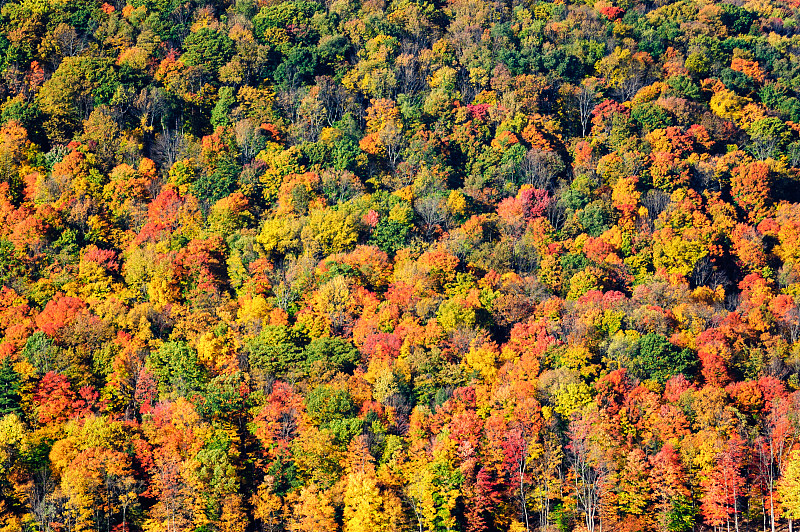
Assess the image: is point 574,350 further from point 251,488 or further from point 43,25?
point 43,25

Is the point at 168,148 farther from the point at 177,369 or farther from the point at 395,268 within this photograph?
the point at 177,369

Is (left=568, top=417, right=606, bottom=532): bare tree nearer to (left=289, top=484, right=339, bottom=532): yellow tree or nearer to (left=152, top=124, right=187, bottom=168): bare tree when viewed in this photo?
(left=289, top=484, right=339, bottom=532): yellow tree

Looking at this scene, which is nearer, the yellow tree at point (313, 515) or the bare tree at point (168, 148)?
the yellow tree at point (313, 515)

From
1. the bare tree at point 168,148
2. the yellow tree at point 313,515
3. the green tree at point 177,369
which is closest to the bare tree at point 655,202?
the bare tree at point 168,148

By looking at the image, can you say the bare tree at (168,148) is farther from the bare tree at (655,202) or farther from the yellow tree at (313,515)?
the yellow tree at (313,515)

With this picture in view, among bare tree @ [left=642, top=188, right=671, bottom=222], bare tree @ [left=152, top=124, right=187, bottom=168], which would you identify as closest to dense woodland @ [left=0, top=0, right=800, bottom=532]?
bare tree @ [left=642, top=188, right=671, bottom=222]

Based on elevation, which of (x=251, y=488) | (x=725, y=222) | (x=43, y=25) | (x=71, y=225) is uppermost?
(x=43, y=25)

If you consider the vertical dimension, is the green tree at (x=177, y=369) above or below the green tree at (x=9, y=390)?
below

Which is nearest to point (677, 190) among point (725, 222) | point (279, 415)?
point (725, 222)
